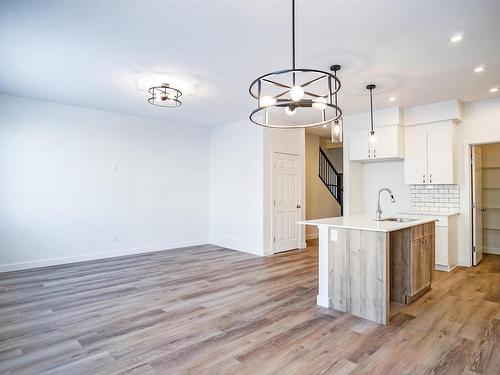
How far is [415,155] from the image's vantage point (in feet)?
17.4

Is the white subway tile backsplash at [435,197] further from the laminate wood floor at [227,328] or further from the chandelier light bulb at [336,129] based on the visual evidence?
the chandelier light bulb at [336,129]

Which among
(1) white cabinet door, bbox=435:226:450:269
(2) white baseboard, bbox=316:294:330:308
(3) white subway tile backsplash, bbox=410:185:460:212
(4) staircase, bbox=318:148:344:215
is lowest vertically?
(2) white baseboard, bbox=316:294:330:308

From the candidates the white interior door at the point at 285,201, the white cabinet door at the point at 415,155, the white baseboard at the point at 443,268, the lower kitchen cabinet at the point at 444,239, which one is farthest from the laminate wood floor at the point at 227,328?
the white interior door at the point at 285,201

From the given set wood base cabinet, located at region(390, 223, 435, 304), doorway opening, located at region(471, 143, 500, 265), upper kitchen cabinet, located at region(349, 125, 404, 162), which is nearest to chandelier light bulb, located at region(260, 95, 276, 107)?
wood base cabinet, located at region(390, 223, 435, 304)

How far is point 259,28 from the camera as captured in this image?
2770 mm

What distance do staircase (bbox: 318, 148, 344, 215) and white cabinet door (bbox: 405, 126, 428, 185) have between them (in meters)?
3.33

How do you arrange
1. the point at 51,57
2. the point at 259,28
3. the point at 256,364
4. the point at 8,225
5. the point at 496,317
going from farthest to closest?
the point at 8,225, the point at 51,57, the point at 496,317, the point at 259,28, the point at 256,364

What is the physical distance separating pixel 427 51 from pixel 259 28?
185 centimetres

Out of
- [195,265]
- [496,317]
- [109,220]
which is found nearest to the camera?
[496,317]

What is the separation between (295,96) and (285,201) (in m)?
4.42

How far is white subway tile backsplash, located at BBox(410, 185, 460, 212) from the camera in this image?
519 cm

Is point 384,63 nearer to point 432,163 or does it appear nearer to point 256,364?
point 432,163

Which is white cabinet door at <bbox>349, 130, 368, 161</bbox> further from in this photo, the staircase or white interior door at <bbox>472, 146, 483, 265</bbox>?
the staircase

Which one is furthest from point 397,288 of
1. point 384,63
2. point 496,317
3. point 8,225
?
point 8,225
